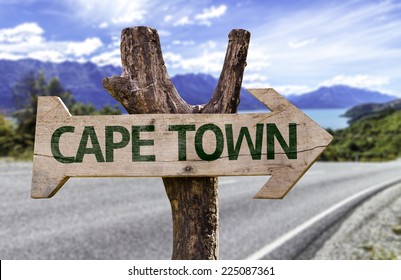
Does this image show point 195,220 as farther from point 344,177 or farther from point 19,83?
point 19,83

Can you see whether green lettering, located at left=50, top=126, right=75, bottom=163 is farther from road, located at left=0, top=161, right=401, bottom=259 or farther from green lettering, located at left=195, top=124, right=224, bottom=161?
road, located at left=0, top=161, right=401, bottom=259

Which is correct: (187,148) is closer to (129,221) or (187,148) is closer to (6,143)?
(129,221)

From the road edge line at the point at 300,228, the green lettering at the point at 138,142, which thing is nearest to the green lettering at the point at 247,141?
the green lettering at the point at 138,142

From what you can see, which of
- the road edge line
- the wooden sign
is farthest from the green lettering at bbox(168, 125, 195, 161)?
the road edge line

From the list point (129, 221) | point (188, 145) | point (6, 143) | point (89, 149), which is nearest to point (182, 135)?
point (188, 145)
